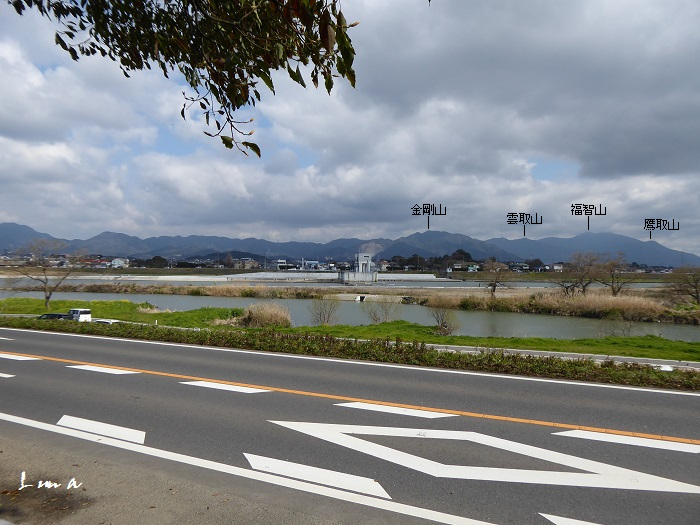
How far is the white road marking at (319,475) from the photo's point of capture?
4.55 m

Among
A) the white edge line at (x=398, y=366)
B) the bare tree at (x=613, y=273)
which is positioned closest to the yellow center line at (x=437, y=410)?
the white edge line at (x=398, y=366)

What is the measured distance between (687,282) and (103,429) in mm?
48014

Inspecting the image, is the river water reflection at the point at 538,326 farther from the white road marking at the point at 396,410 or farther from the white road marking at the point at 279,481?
the white road marking at the point at 279,481

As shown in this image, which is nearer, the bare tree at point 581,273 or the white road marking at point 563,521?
the white road marking at point 563,521

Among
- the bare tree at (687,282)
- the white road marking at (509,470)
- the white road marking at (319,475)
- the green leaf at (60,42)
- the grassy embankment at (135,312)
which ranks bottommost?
the grassy embankment at (135,312)


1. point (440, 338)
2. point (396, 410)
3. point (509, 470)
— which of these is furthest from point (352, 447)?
point (440, 338)

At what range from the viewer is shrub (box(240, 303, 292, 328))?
26578 mm

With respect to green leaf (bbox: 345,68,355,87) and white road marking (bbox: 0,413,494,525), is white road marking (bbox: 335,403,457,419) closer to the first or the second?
white road marking (bbox: 0,413,494,525)

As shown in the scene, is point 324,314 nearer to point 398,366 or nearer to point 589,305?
point 398,366

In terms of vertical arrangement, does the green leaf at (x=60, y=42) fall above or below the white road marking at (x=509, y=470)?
above

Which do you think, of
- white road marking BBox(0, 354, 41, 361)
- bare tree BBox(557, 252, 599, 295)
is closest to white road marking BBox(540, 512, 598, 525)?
white road marking BBox(0, 354, 41, 361)

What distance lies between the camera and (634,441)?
5.83 m

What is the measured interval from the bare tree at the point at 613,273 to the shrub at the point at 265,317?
1381 inches

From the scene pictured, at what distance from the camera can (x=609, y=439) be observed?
5.89m
